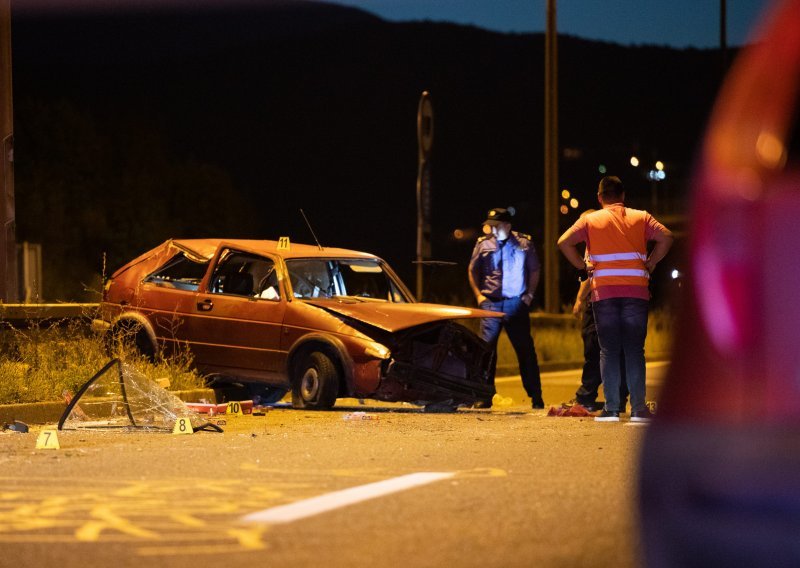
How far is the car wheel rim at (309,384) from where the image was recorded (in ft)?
49.0

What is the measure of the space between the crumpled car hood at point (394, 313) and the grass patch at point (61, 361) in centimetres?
145

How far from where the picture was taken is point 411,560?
5973 millimetres

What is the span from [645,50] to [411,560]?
145 m

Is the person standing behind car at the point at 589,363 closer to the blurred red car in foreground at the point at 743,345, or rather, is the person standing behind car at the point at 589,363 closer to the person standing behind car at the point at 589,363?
the person standing behind car at the point at 589,363

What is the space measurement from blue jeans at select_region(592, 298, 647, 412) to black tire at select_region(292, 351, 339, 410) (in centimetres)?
288

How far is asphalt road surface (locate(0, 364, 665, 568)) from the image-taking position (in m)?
6.19

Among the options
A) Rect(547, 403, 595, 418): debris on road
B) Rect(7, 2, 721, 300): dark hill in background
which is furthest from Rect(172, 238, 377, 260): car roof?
Rect(7, 2, 721, 300): dark hill in background

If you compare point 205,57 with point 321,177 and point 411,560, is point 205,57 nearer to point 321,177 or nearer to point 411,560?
point 321,177

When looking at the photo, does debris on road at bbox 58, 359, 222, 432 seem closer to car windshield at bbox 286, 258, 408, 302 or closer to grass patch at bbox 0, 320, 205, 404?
grass patch at bbox 0, 320, 205, 404

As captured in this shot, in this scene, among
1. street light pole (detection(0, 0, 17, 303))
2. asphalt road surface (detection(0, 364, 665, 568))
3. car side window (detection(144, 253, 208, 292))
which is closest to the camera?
asphalt road surface (detection(0, 364, 665, 568))

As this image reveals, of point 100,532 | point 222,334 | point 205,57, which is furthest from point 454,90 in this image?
point 100,532

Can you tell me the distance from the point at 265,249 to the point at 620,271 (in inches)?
178

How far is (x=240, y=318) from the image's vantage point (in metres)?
15.7

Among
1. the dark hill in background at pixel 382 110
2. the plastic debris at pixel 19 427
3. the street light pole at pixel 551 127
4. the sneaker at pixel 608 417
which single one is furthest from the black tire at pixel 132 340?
the dark hill in background at pixel 382 110
